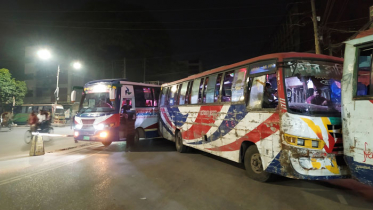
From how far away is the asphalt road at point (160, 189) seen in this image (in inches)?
162

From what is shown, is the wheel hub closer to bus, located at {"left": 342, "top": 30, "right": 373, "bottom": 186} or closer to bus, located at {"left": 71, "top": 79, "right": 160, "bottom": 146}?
bus, located at {"left": 342, "top": 30, "right": 373, "bottom": 186}

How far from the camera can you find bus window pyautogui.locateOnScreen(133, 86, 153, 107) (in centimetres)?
1115

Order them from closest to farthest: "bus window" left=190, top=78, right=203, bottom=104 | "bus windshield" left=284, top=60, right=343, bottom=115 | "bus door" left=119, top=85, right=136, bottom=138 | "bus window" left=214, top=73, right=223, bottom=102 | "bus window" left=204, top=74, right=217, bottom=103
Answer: "bus windshield" left=284, top=60, right=343, bottom=115, "bus window" left=214, top=73, right=223, bottom=102, "bus window" left=204, top=74, right=217, bottom=103, "bus window" left=190, top=78, right=203, bottom=104, "bus door" left=119, top=85, right=136, bottom=138

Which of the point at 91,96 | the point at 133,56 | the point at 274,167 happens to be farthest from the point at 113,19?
the point at 274,167

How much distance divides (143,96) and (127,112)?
1551 mm

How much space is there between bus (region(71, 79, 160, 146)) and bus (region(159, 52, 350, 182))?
4.78 m

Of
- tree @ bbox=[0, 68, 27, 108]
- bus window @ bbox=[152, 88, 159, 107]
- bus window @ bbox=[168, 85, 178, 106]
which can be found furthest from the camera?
tree @ bbox=[0, 68, 27, 108]

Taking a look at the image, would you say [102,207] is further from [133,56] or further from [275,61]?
[133,56]

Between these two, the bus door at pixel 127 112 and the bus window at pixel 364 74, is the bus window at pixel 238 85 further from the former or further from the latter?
the bus door at pixel 127 112

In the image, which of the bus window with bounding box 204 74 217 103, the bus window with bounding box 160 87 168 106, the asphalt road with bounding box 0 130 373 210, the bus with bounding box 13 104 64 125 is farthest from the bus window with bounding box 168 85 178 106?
the bus with bounding box 13 104 64 125

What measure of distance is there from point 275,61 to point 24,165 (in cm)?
823

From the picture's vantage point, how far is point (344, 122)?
13.0 ft

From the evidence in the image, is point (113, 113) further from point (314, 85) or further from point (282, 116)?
point (314, 85)

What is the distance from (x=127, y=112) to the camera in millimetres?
10406
